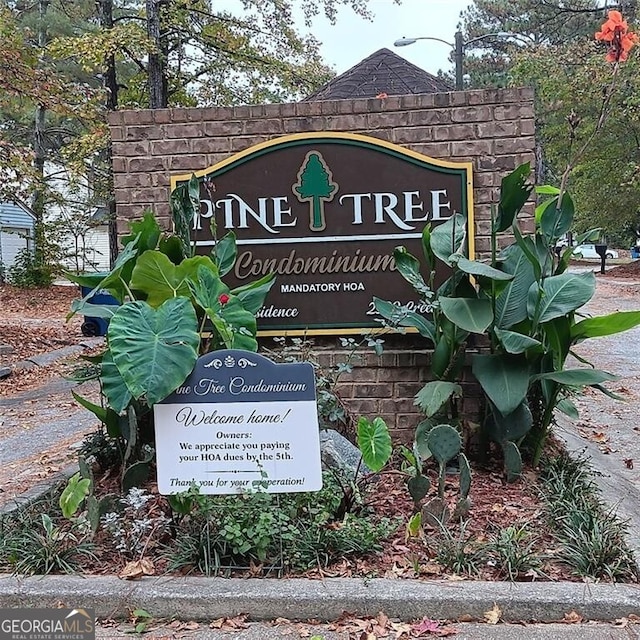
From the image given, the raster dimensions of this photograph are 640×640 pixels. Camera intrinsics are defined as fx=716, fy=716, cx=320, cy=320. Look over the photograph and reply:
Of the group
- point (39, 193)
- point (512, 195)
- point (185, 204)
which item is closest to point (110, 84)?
point (39, 193)

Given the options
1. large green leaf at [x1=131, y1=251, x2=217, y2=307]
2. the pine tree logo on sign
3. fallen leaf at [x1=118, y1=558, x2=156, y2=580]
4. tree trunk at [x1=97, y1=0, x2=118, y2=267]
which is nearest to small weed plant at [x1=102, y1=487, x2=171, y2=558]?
fallen leaf at [x1=118, y1=558, x2=156, y2=580]

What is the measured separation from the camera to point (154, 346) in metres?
2.86

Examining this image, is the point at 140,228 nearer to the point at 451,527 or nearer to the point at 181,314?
the point at 181,314

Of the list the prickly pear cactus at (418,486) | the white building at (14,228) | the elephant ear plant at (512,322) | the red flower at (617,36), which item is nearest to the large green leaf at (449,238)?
the elephant ear plant at (512,322)

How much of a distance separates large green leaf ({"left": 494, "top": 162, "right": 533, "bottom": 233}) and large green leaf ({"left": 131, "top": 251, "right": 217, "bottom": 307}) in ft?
4.80

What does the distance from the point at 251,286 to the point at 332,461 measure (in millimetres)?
1046

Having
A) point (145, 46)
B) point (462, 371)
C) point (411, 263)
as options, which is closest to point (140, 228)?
point (411, 263)

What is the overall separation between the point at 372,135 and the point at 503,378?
1.62 metres

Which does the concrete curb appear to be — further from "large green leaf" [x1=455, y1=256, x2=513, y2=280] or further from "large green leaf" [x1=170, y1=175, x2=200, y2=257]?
"large green leaf" [x1=170, y1=175, x2=200, y2=257]

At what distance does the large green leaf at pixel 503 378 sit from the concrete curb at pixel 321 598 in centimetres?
102

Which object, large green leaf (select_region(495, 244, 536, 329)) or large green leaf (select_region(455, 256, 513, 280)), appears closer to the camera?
large green leaf (select_region(455, 256, 513, 280))

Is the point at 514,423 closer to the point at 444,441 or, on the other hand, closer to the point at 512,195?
the point at 444,441

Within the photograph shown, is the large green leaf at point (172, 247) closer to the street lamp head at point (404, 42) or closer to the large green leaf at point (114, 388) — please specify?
the large green leaf at point (114, 388)

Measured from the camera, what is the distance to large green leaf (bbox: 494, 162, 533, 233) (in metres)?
3.47
